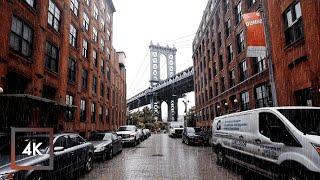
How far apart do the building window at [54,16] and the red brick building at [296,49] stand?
15603 mm

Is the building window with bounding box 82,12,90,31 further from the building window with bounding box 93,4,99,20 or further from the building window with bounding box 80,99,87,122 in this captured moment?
the building window with bounding box 80,99,87,122

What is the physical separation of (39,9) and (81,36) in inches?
349

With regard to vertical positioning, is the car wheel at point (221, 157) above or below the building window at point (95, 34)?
below

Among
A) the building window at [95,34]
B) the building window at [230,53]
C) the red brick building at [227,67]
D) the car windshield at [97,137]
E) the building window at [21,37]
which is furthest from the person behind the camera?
the building window at [95,34]

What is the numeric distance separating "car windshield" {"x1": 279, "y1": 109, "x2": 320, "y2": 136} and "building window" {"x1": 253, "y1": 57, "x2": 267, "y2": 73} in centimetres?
1567

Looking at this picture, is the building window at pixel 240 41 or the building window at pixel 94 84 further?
the building window at pixel 94 84

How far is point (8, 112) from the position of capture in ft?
46.4

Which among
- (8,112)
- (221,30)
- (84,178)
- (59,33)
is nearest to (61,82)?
(59,33)

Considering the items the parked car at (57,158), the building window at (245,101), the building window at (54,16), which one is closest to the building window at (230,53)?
the building window at (245,101)

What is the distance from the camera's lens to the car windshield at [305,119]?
6.71 metres

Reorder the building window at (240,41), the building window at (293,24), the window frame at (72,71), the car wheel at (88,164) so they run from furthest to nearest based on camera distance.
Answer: the building window at (240,41) < the window frame at (72,71) < the building window at (293,24) < the car wheel at (88,164)

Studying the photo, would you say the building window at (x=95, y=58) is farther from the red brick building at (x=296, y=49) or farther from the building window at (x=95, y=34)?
the red brick building at (x=296, y=49)

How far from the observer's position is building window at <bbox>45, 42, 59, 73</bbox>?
63.5ft

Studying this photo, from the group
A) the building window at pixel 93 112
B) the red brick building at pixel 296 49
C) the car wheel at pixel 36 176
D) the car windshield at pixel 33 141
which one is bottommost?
the car wheel at pixel 36 176
